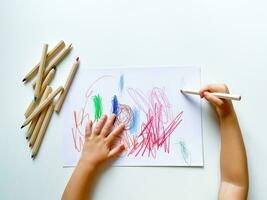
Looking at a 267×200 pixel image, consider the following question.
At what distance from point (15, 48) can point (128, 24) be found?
232 millimetres

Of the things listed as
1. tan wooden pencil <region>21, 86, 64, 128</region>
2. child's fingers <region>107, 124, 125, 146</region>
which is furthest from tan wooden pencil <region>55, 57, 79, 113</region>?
child's fingers <region>107, 124, 125, 146</region>

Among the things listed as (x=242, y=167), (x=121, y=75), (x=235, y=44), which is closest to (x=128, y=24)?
(x=121, y=75)

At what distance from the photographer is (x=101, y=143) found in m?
0.52

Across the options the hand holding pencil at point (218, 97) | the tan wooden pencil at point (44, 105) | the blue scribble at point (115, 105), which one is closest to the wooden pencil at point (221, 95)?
the hand holding pencil at point (218, 97)

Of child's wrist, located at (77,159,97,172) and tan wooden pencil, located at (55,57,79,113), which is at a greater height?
tan wooden pencil, located at (55,57,79,113)

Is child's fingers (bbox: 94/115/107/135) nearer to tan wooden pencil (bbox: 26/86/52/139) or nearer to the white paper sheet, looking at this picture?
the white paper sheet

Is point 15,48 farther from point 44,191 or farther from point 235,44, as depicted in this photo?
point 235,44

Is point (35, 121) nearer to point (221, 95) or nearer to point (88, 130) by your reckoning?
point (88, 130)

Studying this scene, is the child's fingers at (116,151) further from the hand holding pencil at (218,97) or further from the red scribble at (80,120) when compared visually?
the hand holding pencil at (218,97)

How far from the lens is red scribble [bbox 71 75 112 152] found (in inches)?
20.9

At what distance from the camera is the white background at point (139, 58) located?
0.51 metres

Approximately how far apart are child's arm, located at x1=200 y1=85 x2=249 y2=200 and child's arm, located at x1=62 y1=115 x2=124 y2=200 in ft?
0.57

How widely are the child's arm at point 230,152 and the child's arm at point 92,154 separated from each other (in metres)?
0.17

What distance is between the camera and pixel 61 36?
0.57m
